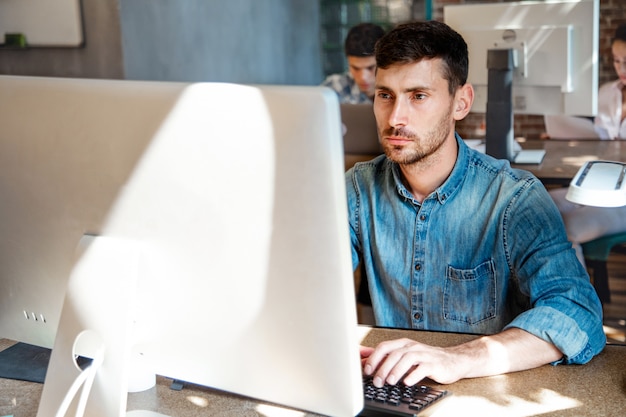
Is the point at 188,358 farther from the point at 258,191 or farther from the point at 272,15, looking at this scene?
the point at 272,15

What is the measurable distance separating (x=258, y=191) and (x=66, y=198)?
1.10ft

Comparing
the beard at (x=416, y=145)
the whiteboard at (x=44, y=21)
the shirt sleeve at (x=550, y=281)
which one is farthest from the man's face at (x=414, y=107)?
the whiteboard at (x=44, y=21)

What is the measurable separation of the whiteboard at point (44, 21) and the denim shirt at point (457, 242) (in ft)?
10.7

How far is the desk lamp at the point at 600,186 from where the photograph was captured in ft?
5.13

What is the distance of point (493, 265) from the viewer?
175cm

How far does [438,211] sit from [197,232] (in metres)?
0.87

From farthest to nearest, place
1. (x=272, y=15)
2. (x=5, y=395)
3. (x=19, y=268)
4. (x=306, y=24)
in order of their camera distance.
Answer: (x=306, y=24) < (x=272, y=15) < (x=5, y=395) < (x=19, y=268)

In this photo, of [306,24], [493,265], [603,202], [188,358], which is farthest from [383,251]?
[306,24]

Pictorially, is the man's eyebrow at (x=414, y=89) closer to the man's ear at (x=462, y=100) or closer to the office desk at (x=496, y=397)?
the man's ear at (x=462, y=100)

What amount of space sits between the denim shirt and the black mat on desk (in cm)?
73

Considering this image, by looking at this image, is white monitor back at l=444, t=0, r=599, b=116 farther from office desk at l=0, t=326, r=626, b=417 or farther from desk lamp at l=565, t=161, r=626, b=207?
office desk at l=0, t=326, r=626, b=417

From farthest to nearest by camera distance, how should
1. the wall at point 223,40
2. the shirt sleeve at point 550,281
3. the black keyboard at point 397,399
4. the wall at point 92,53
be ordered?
the wall at point 223,40
the wall at point 92,53
the shirt sleeve at point 550,281
the black keyboard at point 397,399

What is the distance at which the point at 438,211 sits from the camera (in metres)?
1.80

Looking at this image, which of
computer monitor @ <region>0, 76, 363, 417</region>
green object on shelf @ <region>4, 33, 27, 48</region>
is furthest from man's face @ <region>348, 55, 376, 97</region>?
computer monitor @ <region>0, 76, 363, 417</region>
